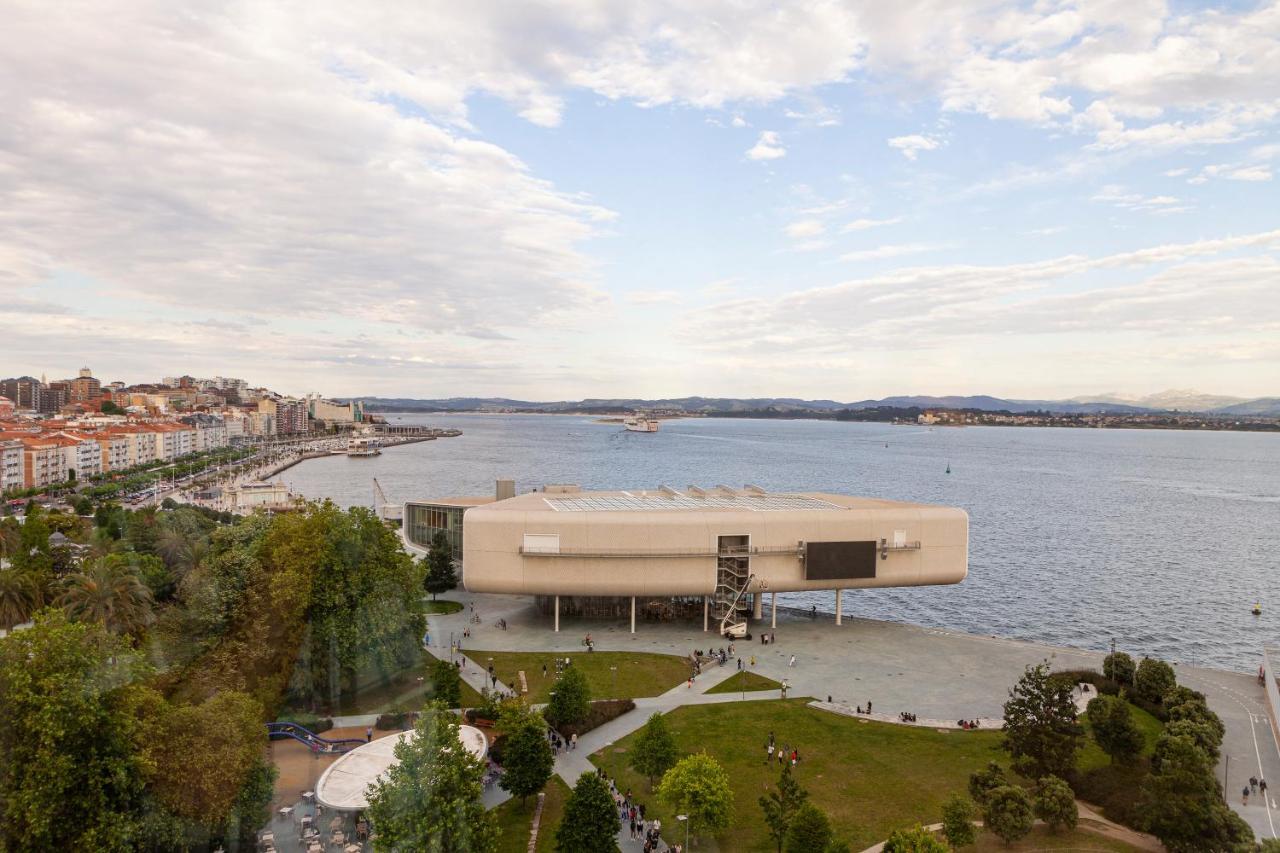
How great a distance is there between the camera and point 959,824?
2289cm

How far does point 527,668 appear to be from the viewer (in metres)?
39.9

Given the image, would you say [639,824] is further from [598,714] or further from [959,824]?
[959,824]

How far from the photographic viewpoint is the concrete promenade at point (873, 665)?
33.3 metres

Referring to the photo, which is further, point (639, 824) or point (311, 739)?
Result: point (311, 739)

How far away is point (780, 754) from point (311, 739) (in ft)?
60.3

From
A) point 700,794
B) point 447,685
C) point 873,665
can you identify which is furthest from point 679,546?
point 700,794

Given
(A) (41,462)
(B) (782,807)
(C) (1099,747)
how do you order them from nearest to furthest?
1. (B) (782,807)
2. (C) (1099,747)
3. (A) (41,462)

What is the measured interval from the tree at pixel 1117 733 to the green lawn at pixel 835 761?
381cm

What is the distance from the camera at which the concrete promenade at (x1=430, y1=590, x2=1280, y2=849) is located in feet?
109

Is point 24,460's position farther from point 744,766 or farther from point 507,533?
point 744,766

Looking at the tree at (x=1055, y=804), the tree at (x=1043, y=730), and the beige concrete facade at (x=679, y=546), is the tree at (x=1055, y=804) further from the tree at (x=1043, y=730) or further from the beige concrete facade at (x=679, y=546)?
the beige concrete facade at (x=679, y=546)

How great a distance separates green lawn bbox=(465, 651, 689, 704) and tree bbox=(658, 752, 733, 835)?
12534 mm

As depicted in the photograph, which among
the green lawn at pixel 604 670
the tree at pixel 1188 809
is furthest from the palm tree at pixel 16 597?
the tree at pixel 1188 809

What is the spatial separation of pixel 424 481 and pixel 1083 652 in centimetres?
11935
